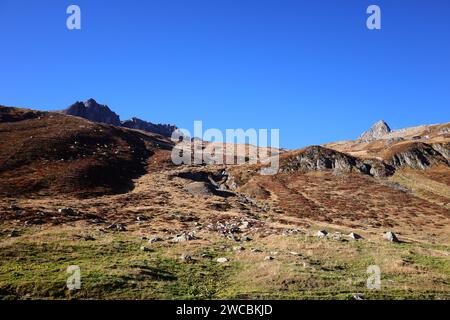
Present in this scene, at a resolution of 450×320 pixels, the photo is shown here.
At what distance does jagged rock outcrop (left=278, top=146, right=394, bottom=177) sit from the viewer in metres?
103

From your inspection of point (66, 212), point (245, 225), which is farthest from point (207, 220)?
point (66, 212)

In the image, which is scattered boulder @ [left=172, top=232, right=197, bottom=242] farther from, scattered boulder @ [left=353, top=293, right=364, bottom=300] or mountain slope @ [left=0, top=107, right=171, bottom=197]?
mountain slope @ [left=0, top=107, right=171, bottom=197]

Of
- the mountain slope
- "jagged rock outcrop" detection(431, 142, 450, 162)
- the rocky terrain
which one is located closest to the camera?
the rocky terrain

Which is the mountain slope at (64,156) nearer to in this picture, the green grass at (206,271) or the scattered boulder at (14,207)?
the scattered boulder at (14,207)

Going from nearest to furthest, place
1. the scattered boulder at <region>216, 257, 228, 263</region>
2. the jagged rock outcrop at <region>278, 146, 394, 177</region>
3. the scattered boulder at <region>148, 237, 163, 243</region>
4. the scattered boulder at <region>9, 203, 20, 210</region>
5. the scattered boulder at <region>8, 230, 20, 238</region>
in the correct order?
the scattered boulder at <region>216, 257, 228, 263</region> → the scattered boulder at <region>8, 230, 20, 238</region> → the scattered boulder at <region>148, 237, 163, 243</region> → the scattered boulder at <region>9, 203, 20, 210</region> → the jagged rock outcrop at <region>278, 146, 394, 177</region>

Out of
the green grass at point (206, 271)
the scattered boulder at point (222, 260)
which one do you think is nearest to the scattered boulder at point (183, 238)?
the green grass at point (206, 271)

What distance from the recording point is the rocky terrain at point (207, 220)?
76.0 ft

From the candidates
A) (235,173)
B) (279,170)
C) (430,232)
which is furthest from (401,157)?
(430,232)

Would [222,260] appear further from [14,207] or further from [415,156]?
[415,156]

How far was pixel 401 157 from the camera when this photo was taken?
110375 mm

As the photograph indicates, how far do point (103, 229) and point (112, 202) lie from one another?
20843 millimetres

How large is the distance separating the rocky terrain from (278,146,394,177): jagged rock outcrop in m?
0.48

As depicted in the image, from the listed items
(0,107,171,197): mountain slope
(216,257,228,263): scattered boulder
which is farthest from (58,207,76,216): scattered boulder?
(216,257,228,263): scattered boulder

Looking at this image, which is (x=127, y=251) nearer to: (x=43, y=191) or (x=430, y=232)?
(x=43, y=191)
